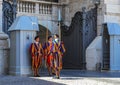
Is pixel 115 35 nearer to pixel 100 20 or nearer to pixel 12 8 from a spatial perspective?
pixel 100 20

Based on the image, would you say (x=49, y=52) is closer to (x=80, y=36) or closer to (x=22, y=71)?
(x=22, y=71)

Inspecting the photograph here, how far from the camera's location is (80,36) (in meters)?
18.8

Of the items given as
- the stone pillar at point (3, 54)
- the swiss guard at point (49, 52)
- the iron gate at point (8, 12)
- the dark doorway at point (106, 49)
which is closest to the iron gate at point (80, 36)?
the dark doorway at point (106, 49)

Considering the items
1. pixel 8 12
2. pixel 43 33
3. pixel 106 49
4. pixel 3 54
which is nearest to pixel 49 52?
pixel 3 54

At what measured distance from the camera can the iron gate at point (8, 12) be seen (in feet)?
55.7

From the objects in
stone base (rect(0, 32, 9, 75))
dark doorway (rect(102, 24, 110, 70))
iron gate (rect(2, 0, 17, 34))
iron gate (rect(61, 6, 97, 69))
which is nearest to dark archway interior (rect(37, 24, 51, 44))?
iron gate (rect(61, 6, 97, 69))

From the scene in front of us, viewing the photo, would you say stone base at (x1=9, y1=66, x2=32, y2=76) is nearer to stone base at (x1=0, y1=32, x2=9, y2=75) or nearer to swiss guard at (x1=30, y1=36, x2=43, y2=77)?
swiss guard at (x1=30, y1=36, x2=43, y2=77)

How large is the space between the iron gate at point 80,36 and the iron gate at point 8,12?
10.9 feet

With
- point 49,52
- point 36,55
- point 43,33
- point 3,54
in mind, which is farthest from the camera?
point 43,33

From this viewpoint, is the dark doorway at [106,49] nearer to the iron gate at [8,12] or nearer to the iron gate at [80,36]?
the iron gate at [80,36]

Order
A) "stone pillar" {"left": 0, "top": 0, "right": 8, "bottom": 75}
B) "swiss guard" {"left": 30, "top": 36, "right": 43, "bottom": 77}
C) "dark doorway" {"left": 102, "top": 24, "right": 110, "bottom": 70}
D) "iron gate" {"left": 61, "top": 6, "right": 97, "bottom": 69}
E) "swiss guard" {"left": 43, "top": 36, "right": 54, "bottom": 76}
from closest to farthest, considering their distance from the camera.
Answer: "swiss guard" {"left": 43, "top": 36, "right": 54, "bottom": 76} → "swiss guard" {"left": 30, "top": 36, "right": 43, "bottom": 77} → "stone pillar" {"left": 0, "top": 0, "right": 8, "bottom": 75} → "dark doorway" {"left": 102, "top": 24, "right": 110, "bottom": 70} → "iron gate" {"left": 61, "top": 6, "right": 97, "bottom": 69}

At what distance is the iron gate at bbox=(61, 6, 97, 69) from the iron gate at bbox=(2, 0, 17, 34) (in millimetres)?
3336

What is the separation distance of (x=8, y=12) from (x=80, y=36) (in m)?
3.87

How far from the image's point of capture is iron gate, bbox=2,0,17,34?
1697cm
